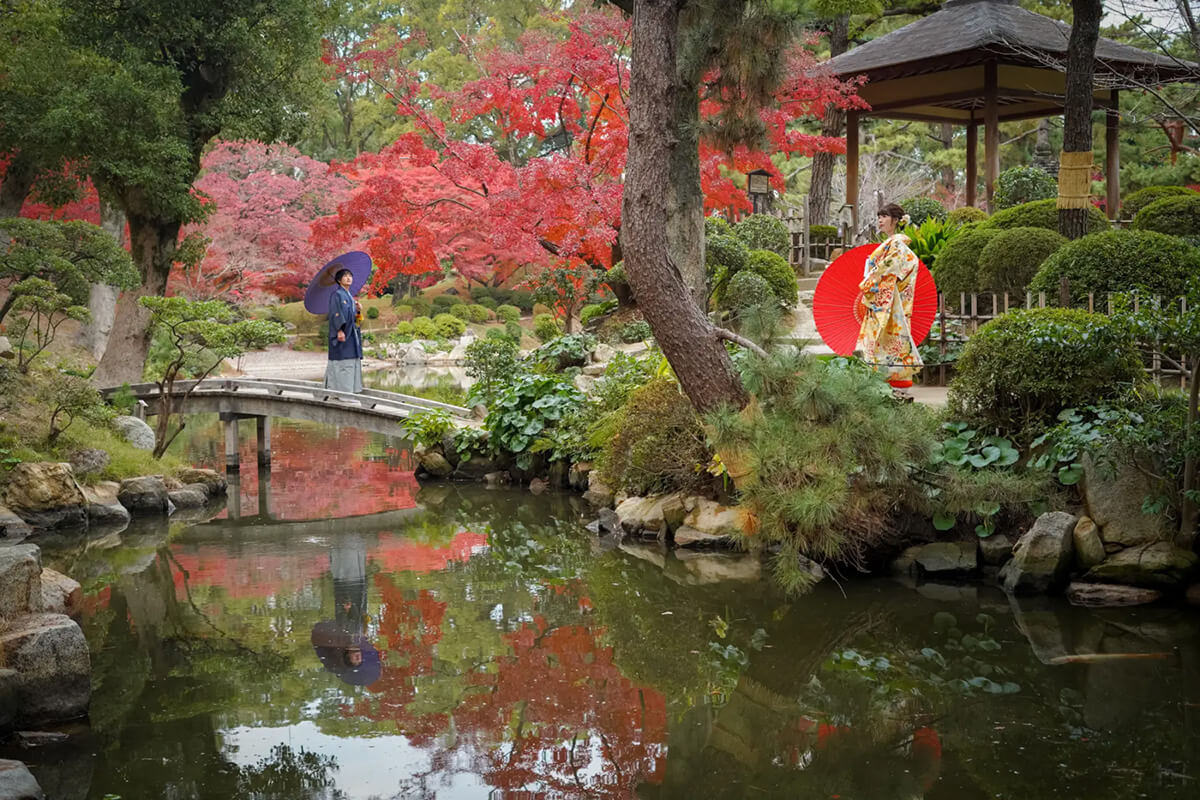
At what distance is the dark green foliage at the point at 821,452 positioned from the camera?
688cm

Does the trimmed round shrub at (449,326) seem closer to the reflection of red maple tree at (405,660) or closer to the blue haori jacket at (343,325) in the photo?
the blue haori jacket at (343,325)

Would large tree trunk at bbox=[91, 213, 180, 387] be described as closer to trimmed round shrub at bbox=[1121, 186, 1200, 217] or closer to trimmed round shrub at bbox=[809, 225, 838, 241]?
trimmed round shrub at bbox=[809, 225, 838, 241]

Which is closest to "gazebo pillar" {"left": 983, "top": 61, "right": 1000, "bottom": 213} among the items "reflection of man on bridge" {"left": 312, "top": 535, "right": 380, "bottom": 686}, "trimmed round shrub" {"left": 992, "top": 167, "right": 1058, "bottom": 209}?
"trimmed round shrub" {"left": 992, "top": 167, "right": 1058, "bottom": 209}

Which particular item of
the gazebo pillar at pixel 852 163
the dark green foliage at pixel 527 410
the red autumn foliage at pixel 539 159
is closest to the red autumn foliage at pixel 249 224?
the red autumn foliage at pixel 539 159

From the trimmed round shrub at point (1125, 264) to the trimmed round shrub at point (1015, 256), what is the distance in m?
1.28

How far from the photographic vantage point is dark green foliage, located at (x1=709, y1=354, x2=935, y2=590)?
6.88m

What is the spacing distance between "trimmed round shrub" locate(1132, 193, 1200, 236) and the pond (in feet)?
23.2

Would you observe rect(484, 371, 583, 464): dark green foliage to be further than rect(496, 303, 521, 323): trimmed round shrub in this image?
No

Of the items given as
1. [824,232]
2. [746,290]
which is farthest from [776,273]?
[824,232]

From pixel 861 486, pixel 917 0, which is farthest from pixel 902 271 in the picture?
pixel 917 0

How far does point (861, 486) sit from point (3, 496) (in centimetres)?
710

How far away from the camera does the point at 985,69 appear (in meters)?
15.8

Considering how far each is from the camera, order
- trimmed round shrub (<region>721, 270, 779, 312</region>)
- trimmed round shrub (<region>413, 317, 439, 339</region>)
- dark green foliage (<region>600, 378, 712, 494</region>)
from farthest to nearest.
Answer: trimmed round shrub (<region>413, 317, 439, 339</region>), trimmed round shrub (<region>721, 270, 779, 312</region>), dark green foliage (<region>600, 378, 712, 494</region>)

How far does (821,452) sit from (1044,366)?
1673mm
